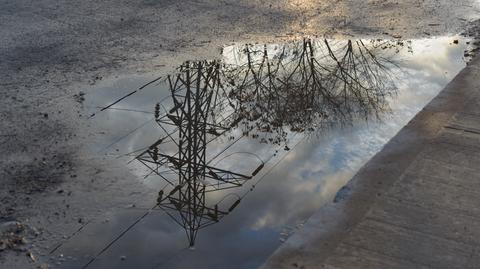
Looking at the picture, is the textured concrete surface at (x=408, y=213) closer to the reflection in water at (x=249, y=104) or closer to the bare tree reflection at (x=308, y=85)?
the reflection in water at (x=249, y=104)

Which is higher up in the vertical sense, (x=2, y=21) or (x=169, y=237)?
(x=2, y=21)

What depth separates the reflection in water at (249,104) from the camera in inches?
208

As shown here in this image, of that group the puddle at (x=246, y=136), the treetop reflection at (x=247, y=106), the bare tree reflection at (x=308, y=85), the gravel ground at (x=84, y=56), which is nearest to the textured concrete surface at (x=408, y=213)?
the puddle at (x=246, y=136)

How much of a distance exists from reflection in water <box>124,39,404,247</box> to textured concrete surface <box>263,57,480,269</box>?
0.96 metres

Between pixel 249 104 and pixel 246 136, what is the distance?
2.17 feet

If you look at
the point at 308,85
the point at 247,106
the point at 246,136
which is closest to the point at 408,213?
the point at 246,136

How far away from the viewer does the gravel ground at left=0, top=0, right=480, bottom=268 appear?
192 inches

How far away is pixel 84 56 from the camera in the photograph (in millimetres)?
7785

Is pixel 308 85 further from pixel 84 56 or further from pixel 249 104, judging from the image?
pixel 84 56

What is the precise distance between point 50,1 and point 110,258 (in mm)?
6499

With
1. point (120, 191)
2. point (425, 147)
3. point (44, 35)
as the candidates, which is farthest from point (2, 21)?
point (425, 147)

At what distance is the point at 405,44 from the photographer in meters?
8.27

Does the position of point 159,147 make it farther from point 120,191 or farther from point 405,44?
point 405,44

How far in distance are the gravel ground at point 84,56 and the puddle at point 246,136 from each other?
9.2 inches
